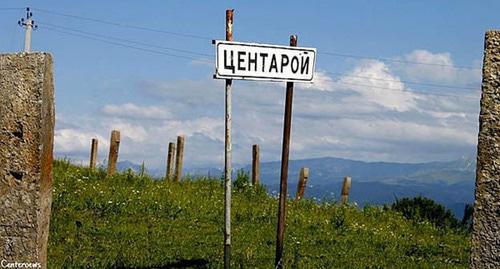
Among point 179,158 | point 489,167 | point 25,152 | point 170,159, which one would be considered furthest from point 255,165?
point 489,167

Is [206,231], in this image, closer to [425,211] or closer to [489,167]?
[489,167]

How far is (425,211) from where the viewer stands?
98.4 feet

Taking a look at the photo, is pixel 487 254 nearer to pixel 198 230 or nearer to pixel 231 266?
pixel 231 266

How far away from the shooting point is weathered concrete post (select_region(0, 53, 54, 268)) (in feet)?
34.9

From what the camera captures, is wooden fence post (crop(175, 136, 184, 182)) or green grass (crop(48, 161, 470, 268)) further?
wooden fence post (crop(175, 136, 184, 182))

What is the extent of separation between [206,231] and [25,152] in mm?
8987

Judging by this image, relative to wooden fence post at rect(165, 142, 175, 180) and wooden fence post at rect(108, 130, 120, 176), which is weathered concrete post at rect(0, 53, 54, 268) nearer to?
wooden fence post at rect(108, 130, 120, 176)

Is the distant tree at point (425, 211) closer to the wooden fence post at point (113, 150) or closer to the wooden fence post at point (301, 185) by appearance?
the wooden fence post at point (301, 185)

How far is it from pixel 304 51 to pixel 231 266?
3378 mm

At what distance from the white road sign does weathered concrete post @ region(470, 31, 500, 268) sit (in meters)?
3.75

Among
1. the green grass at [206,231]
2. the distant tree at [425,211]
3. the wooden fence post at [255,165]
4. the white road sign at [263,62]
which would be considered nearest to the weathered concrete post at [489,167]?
the white road sign at [263,62]

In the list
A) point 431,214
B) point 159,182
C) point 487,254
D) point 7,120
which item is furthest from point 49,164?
point 431,214

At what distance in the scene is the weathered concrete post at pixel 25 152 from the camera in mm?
10641

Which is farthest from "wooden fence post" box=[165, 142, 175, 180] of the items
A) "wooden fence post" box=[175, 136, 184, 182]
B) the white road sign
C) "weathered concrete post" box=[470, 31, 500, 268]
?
"weathered concrete post" box=[470, 31, 500, 268]
